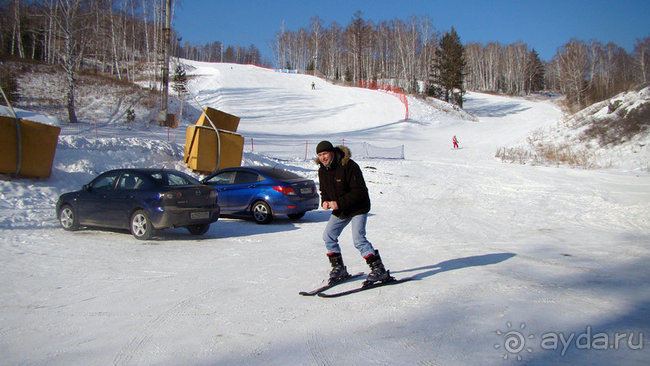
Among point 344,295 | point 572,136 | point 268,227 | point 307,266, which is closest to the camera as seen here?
point 344,295

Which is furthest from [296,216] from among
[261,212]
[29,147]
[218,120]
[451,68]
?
[451,68]

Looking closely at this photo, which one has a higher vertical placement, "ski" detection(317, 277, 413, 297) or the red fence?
the red fence

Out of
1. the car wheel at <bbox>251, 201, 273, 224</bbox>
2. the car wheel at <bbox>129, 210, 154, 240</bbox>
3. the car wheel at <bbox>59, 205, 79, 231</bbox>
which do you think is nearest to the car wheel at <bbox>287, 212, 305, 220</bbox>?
the car wheel at <bbox>251, 201, 273, 224</bbox>

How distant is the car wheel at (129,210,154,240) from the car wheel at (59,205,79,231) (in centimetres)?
156

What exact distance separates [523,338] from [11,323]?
181 inches

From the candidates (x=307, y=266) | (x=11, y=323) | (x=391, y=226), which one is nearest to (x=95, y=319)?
(x=11, y=323)

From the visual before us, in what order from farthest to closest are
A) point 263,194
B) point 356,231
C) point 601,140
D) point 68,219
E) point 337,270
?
point 601,140, point 263,194, point 68,219, point 337,270, point 356,231

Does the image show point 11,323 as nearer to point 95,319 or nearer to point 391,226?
point 95,319

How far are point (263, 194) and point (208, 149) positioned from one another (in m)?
5.43

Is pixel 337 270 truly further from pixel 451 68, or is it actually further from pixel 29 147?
pixel 451 68

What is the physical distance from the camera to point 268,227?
Result: 10.5 m

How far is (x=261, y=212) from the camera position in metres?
10.9

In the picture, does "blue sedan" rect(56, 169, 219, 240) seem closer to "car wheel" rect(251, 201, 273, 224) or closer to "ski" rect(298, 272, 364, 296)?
"car wheel" rect(251, 201, 273, 224)

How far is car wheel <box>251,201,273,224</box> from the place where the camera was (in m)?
10.9
